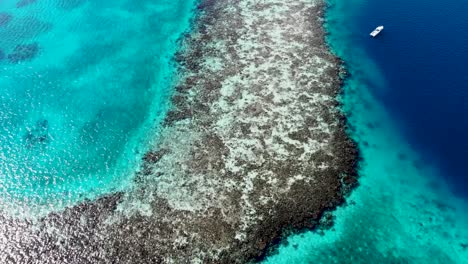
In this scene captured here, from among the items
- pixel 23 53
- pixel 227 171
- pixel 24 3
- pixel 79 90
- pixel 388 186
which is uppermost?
pixel 24 3

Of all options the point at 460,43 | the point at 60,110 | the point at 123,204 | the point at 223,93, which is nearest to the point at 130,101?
the point at 60,110

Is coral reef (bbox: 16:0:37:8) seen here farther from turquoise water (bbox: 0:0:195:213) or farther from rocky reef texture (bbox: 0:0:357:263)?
rocky reef texture (bbox: 0:0:357:263)

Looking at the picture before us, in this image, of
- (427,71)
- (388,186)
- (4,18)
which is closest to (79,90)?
(4,18)

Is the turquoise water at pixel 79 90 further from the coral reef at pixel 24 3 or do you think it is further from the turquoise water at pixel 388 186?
the turquoise water at pixel 388 186

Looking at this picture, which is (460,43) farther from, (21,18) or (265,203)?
(21,18)

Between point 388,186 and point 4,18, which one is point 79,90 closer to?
point 4,18

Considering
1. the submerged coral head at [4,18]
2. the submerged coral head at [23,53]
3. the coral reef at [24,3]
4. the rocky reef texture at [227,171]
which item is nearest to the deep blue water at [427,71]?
the rocky reef texture at [227,171]
